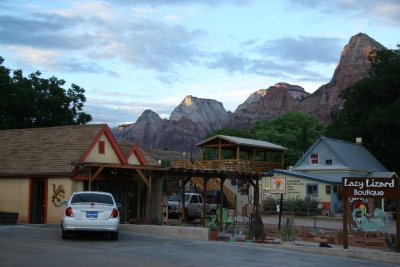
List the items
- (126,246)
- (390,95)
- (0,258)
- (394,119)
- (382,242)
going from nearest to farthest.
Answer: (0,258) < (126,246) < (382,242) < (394,119) < (390,95)

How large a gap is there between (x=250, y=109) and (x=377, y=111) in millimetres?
122973

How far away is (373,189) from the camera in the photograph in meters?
18.2

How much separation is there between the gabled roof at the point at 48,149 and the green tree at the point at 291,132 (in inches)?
2051

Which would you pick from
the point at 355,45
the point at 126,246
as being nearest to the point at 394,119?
the point at 126,246

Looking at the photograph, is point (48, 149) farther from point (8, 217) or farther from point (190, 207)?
point (190, 207)

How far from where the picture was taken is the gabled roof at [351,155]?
51978 mm

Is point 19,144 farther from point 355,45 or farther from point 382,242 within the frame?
point 355,45

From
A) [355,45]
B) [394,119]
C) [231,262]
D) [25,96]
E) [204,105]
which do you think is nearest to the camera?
[231,262]

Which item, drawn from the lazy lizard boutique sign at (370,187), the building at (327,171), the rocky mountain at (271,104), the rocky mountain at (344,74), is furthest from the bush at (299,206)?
the rocky mountain at (271,104)

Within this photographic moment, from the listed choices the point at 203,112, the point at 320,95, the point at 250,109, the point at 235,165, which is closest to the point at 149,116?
the point at 203,112

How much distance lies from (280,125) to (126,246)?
72611 mm

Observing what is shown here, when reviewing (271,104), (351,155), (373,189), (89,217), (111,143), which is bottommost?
(89,217)

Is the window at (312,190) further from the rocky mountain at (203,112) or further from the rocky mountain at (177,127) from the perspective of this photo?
the rocky mountain at (203,112)

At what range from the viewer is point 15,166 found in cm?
2741
